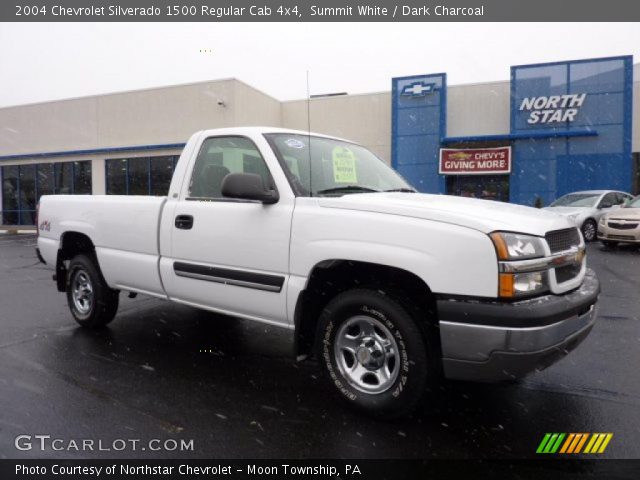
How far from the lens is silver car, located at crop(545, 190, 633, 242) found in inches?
541

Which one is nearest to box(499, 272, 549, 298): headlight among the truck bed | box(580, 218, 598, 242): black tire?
the truck bed

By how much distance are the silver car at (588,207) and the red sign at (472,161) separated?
6.22 meters

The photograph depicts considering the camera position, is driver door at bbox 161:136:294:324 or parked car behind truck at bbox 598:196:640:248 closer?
driver door at bbox 161:136:294:324

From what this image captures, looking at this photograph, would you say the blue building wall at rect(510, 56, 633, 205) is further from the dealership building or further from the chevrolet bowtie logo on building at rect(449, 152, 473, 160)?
the chevrolet bowtie logo on building at rect(449, 152, 473, 160)

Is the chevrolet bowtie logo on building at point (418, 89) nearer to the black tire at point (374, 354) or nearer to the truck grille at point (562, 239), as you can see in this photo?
the truck grille at point (562, 239)

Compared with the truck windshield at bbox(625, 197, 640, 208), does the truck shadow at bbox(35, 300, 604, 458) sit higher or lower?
lower

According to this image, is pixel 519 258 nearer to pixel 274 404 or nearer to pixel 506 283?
pixel 506 283

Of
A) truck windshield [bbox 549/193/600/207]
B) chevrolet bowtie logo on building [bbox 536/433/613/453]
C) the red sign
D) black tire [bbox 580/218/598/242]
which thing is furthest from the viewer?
the red sign

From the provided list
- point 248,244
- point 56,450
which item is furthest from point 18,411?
point 248,244

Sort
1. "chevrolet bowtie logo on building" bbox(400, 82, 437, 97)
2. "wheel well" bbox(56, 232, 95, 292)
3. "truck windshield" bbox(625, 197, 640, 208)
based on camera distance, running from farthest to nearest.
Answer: "chevrolet bowtie logo on building" bbox(400, 82, 437, 97) → "truck windshield" bbox(625, 197, 640, 208) → "wheel well" bbox(56, 232, 95, 292)

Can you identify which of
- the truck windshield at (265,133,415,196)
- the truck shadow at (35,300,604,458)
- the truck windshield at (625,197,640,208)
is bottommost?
the truck shadow at (35,300,604,458)

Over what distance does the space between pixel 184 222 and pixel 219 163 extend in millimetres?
584

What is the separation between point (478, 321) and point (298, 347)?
4.37ft

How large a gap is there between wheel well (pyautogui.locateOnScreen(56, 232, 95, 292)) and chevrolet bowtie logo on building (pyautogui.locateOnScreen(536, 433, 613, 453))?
4.60 meters
